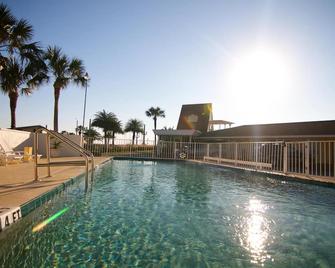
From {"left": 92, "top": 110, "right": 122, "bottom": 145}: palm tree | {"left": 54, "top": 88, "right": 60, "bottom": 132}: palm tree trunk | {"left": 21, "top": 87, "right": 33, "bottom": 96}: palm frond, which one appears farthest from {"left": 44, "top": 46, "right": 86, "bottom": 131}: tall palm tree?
{"left": 92, "top": 110, "right": 122, "bottom": 145}: palm tree

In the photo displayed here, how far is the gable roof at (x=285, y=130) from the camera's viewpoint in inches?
670

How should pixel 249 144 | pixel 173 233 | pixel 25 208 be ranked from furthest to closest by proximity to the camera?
1. pixel 249 144
2. pixel 25 208
3. pixel 173 233

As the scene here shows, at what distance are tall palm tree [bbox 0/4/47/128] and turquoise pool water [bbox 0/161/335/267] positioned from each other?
980 cm

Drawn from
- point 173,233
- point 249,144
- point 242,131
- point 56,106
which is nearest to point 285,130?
point 242,131

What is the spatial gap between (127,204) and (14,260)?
8.77 feet

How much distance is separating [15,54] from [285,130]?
62.0ft

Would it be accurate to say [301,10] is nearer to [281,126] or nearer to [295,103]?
[295,103]

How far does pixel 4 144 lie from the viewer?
41.3ft

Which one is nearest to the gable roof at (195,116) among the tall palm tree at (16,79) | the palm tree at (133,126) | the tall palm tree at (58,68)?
the tall palm tree at (58,68)

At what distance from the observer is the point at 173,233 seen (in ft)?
11.5

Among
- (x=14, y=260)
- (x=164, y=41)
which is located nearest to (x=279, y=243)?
(x=14, y=260)

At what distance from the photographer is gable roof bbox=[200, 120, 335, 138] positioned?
17016 mm

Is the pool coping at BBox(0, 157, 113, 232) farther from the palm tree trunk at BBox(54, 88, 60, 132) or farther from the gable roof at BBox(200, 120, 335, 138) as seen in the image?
the gable roof at BBox(200, 120, 335, 138)

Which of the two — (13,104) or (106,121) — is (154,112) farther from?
(13,104)
